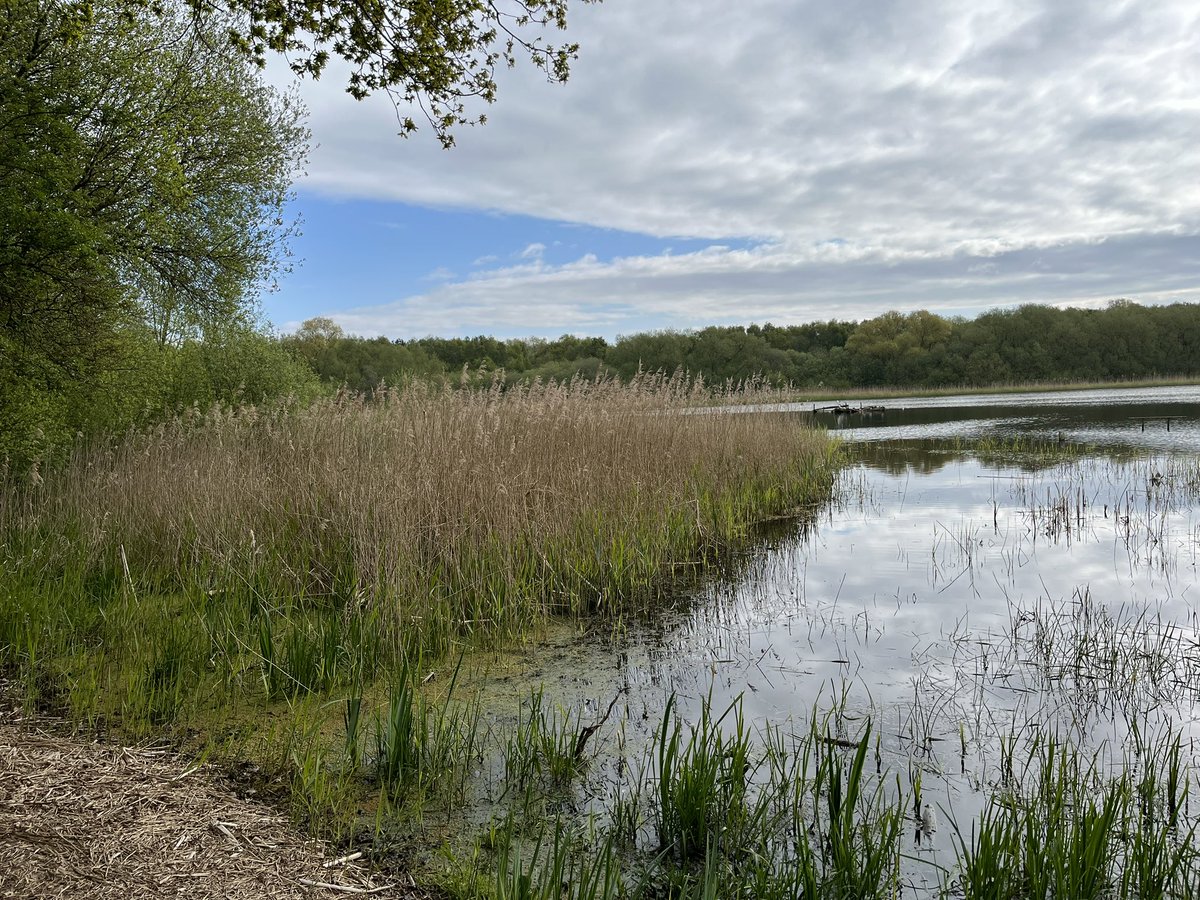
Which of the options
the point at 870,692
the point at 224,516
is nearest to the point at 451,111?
the point at 224,516

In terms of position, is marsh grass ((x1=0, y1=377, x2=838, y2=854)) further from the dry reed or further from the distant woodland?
the distant woodland

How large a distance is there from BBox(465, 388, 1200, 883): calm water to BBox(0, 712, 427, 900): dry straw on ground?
1.32 meters

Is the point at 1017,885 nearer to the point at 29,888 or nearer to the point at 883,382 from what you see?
the point at 29,888

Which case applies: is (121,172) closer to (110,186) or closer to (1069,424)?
(110,186)

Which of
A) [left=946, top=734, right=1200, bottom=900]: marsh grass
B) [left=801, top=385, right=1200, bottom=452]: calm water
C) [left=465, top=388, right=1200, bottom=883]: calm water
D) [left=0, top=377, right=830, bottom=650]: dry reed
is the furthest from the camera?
[left=801, top=385, right=1200, bottom=452]: calm water

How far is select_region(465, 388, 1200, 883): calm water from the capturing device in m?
4.11

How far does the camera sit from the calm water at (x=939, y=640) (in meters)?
4.11

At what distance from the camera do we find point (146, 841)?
2807 millimetres

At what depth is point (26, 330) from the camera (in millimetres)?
9000

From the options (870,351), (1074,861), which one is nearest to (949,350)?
(870,351)

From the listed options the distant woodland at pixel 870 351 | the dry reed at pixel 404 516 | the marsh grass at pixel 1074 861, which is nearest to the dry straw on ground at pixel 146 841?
the dry reed at pixel 404 516

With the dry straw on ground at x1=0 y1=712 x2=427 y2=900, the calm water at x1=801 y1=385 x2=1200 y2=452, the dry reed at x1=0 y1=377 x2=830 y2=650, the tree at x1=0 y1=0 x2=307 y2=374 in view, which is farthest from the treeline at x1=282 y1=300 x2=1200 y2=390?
the dry straw on ground at x1=0 y1=712 x2=427 y2=900

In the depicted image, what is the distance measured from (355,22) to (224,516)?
182 inches

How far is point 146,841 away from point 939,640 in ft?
16.8
